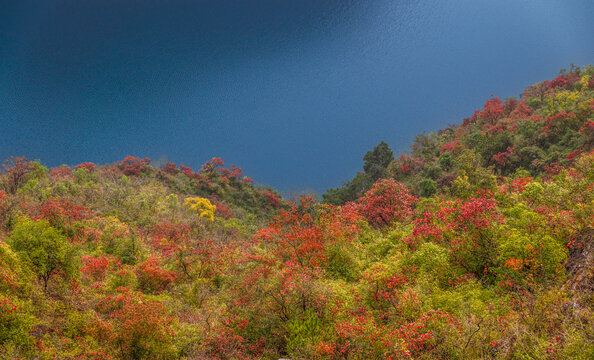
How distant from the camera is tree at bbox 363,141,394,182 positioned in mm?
45875

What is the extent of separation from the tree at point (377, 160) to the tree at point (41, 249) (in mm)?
39707

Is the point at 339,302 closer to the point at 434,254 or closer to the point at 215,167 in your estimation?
the point at 434,254

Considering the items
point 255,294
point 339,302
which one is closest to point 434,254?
point 339,302

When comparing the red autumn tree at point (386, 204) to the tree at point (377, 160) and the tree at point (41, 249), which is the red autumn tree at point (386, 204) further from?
the tree at point (377, 160)

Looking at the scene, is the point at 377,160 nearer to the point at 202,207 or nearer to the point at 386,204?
the point at 202,207

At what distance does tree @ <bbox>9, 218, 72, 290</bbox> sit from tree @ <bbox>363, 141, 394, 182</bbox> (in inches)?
1563

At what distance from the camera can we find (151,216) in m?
26.6

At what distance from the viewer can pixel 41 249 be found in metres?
11.0

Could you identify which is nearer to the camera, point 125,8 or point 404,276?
point 404,276

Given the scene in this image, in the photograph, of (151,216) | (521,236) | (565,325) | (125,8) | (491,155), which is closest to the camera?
(565,325)

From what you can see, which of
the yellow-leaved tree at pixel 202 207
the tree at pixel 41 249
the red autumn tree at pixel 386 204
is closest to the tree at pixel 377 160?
the yellow-leaved tree at pixel 202 207

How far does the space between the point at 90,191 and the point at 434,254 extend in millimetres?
28061

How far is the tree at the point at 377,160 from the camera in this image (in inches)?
1806

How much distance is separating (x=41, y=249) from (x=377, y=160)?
41.8m
